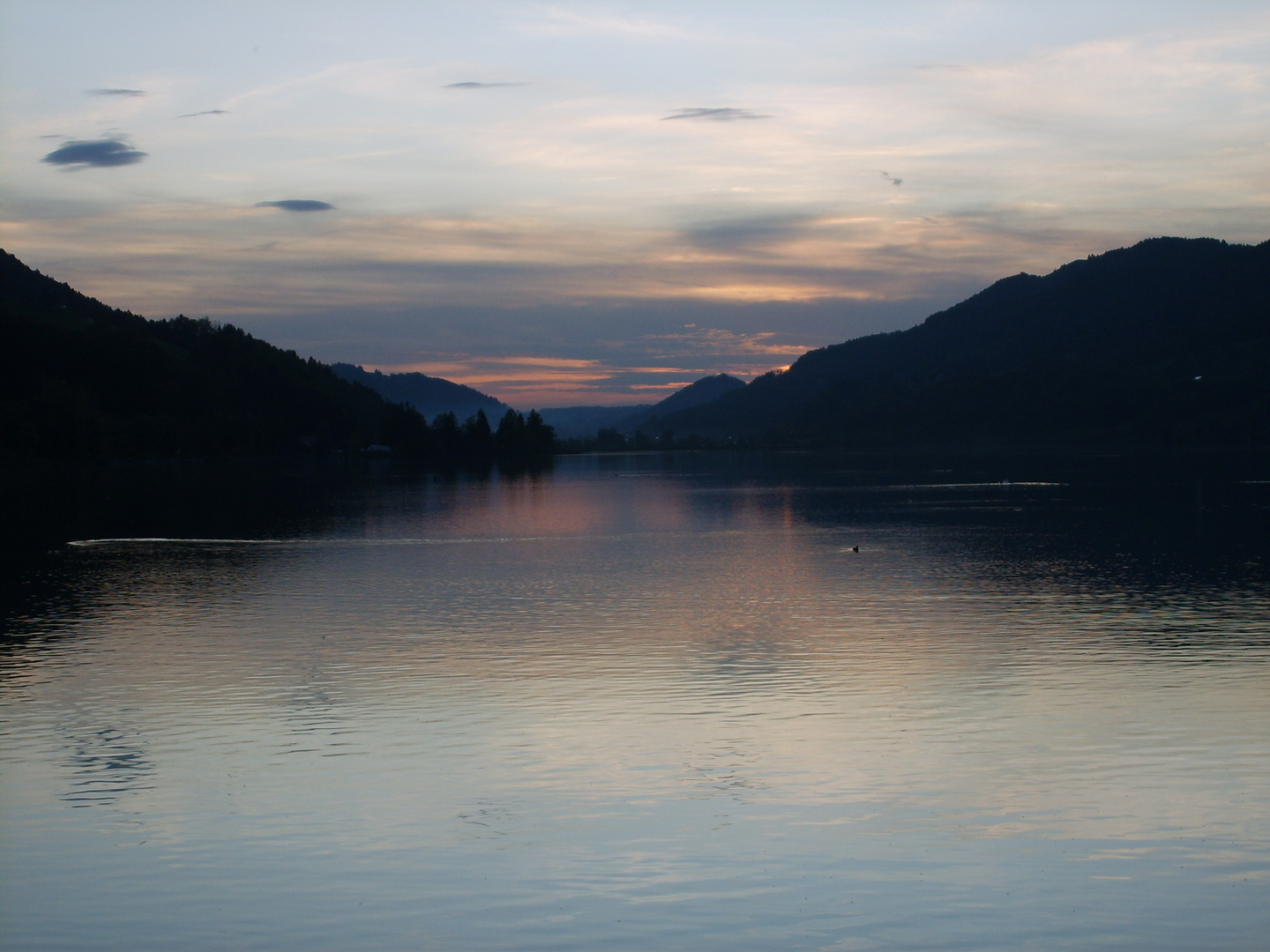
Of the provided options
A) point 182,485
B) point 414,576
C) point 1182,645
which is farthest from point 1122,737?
point 182,485

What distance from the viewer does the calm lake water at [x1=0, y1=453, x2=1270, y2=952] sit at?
42.3ft

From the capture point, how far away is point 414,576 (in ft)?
150

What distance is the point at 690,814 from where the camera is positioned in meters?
16.0

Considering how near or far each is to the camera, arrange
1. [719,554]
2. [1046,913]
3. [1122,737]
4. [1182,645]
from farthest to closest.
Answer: [719,554] < [1182,645] < [1122,737] < [1046,913]

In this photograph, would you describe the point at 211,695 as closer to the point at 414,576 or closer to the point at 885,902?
the point at 885,902

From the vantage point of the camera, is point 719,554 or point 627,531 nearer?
point 719,554

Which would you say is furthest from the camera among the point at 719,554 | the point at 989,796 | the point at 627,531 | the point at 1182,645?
the point at 627,531


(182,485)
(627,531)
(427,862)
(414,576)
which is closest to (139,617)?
(414,576)

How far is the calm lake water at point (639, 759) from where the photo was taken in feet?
42.3

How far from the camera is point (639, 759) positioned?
61.5 feet

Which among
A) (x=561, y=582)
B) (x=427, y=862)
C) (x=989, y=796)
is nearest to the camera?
(x=427, y=862)

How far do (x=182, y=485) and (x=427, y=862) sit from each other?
4754 inches

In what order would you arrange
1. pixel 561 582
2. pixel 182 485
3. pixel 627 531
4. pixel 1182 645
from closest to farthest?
pixel 1182 645, pixel 561 582, pixel 627 531, pixel 182 485

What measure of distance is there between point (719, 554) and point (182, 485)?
292 feet
